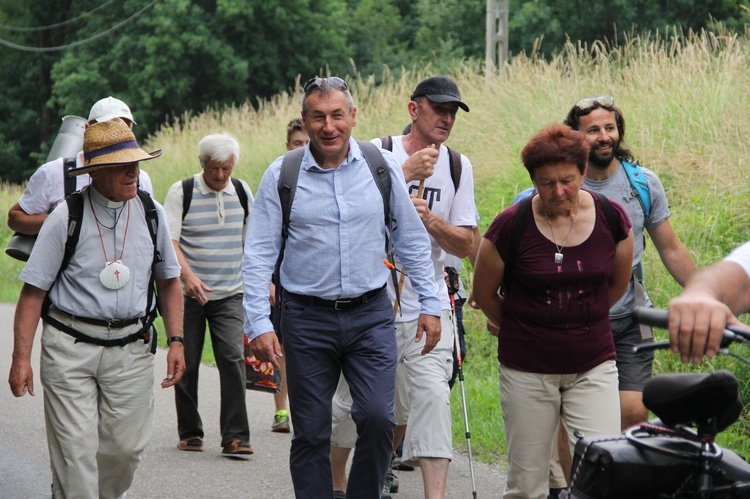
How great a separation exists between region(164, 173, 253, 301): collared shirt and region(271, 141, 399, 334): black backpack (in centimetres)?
272

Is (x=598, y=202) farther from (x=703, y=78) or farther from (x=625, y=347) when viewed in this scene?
(x=703, y=78)

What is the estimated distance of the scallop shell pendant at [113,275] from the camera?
530 cm

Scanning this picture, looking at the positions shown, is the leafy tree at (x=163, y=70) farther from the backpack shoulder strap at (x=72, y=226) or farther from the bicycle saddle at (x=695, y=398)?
the bicycle saddle at (x=695, y=398)

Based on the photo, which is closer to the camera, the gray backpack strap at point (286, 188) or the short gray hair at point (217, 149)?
the gray backpack strap at point (286, 188)

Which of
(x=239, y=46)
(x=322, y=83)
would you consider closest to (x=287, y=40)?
(x=239, y=46)

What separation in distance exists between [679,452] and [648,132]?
910 cm

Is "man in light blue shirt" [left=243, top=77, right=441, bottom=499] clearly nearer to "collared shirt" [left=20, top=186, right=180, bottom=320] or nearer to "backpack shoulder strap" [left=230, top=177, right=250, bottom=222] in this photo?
"collared shirt" [left=20, top=186, right=180, bottom=320]

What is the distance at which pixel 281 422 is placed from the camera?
8727 mm

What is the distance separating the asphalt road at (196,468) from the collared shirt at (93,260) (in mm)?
1964

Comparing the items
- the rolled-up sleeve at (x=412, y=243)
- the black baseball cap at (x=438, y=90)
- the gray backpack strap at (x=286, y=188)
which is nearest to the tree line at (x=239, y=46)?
the black baseball cap at (x=438, y=90)

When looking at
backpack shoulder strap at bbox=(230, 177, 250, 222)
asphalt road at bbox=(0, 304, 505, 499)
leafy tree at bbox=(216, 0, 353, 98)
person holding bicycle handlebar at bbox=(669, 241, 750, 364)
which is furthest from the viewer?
leafy tree at bbox=(216, 0, 353, 98)

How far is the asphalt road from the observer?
6996 millimetres

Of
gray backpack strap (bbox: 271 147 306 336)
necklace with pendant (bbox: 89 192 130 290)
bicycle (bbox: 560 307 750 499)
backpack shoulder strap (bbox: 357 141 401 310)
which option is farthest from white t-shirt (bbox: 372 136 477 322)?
bicycle (bbox: 560 307 750 499)

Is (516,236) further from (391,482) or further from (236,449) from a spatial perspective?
(236,449)
